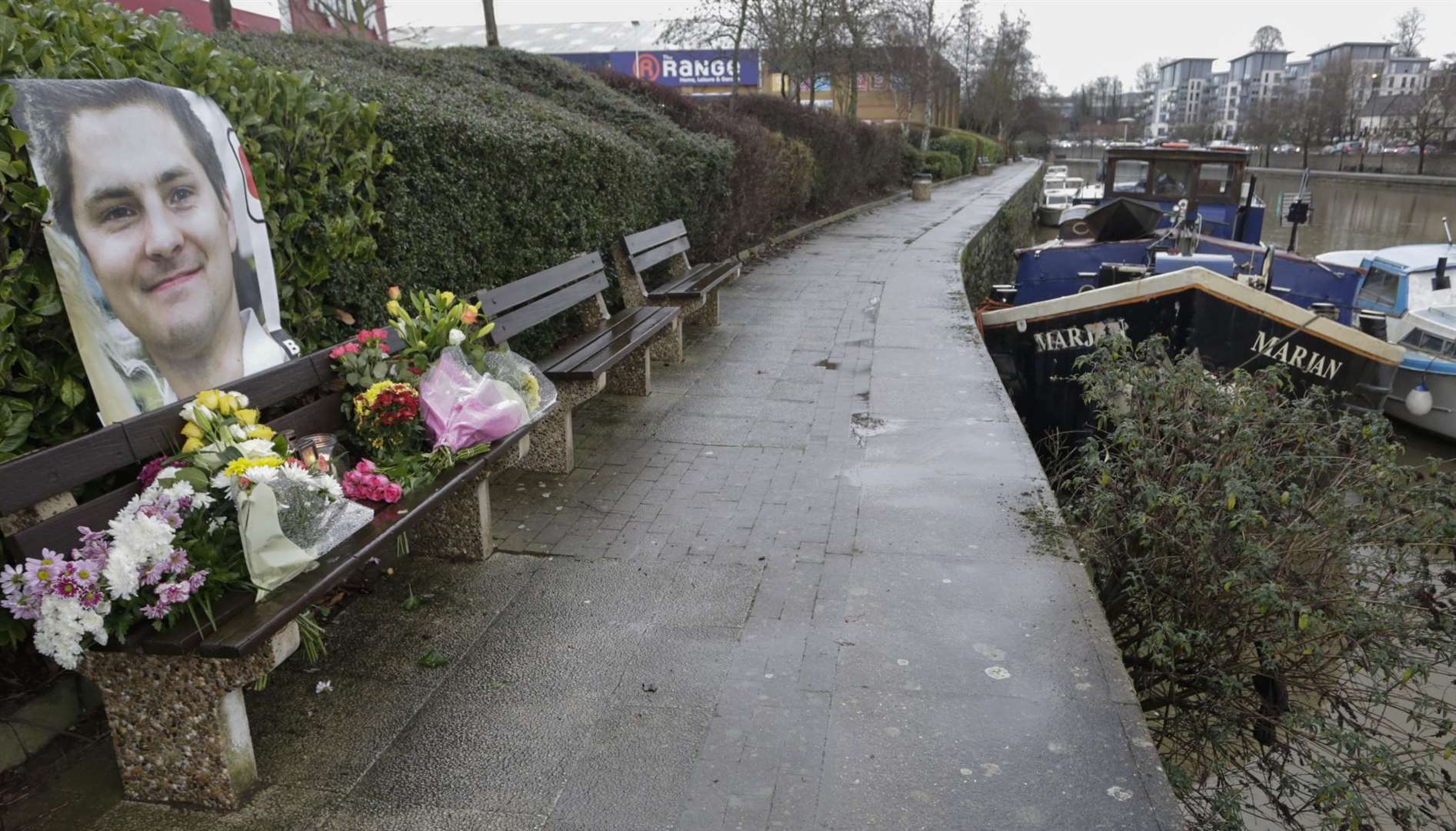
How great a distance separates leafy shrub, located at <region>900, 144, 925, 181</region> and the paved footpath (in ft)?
91.5

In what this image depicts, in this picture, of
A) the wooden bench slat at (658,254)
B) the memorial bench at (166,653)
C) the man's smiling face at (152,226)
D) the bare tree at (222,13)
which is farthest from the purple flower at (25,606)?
the bare tree at (222,13)

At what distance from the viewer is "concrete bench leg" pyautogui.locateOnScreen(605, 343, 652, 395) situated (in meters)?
6.75

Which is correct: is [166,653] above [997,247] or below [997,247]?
above

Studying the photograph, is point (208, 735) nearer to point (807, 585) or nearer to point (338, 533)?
point (338, 533)

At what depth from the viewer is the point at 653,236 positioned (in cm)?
838

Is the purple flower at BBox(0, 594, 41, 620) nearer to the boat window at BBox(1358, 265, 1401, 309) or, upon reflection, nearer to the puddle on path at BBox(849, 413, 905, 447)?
the puddle on path at BBox(849, 413, 905, 447)

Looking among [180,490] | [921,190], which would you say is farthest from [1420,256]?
[180,490]

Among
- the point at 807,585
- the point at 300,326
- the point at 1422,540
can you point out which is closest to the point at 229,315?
the point at 300,326

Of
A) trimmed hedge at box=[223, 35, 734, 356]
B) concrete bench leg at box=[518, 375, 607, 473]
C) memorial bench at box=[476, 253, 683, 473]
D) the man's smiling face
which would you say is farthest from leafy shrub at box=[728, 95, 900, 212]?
the man's smiling face

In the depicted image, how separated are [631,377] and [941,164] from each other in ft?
105

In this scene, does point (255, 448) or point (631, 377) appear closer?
point (255, 448)

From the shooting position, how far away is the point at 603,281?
6.87m

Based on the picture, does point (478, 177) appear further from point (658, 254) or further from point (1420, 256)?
point (1420, 256)

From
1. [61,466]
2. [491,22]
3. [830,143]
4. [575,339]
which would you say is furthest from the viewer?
[830,143]
